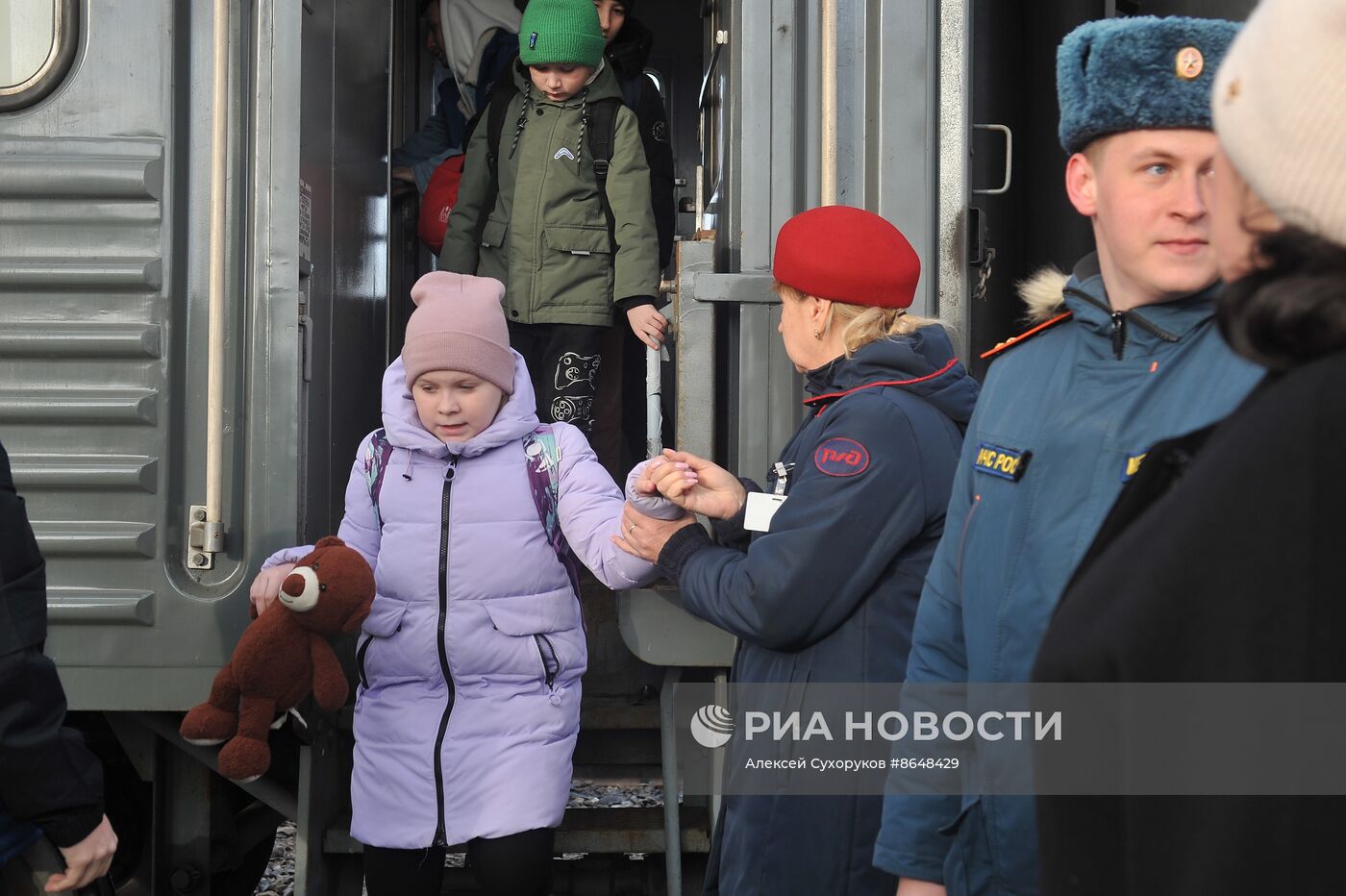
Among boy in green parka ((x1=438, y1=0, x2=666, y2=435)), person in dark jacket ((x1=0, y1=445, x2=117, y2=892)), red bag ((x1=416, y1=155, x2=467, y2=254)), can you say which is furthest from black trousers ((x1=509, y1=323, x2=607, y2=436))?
person in dark jacket ((x1=0, y1=445, x2=117, y2=892))

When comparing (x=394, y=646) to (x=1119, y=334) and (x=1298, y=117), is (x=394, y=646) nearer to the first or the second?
(x=1119, y=334)

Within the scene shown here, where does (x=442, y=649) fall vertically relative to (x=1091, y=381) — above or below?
below

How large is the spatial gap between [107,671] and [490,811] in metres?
0.90

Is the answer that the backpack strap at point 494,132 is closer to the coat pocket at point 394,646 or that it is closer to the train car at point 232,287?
the train car at point 232,287

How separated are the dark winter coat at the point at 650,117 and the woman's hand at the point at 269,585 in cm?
144

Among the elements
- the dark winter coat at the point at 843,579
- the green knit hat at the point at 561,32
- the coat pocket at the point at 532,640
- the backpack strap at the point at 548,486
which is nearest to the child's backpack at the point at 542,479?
the backpack strap at the point at 548,486

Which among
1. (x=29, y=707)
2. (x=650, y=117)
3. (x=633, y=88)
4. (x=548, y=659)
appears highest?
(x=633, y=88)

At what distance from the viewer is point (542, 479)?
103 inches

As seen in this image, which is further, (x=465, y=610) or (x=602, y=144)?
(x=602, y=144)

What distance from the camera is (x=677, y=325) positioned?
2.82 metres

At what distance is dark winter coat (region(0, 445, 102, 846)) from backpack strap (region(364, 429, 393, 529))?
828 millimetres

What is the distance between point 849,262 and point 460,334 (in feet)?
2.74

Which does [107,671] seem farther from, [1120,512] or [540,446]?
[1120,512]

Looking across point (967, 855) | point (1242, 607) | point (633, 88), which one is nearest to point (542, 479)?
point (967, 855)
